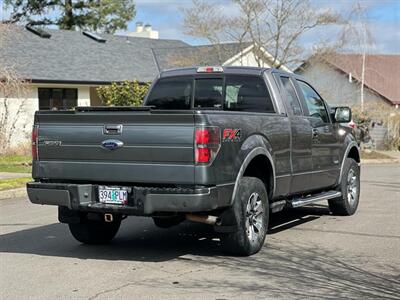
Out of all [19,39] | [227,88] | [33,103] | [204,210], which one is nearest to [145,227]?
[227,88]

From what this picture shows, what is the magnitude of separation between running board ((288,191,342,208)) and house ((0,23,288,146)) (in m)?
15.8

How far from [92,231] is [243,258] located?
77.7 inches

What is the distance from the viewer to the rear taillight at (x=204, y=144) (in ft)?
20.9

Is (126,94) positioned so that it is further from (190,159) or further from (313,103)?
(190,159)

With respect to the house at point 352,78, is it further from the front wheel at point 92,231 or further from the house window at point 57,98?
the front wheel at point 92,231

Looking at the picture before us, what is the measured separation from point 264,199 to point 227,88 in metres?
1.76

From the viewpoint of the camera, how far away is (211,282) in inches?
241

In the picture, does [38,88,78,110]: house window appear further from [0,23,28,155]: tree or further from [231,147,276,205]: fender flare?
[231,147,276,205]: fender flare

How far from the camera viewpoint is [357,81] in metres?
37.5

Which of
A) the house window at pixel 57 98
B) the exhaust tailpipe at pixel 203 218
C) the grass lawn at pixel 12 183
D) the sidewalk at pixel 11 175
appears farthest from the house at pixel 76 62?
the exhaust tailpipe at pixel 203 218

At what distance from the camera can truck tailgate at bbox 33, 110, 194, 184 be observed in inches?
254

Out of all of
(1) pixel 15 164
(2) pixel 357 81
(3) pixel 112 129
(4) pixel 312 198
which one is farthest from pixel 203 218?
(2) pixel 357 81

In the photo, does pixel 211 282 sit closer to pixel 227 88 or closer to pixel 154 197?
pixel 154 197

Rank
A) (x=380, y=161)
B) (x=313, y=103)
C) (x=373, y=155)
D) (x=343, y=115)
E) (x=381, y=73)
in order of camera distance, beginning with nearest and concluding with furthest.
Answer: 1. (x=313, y=103)
2. (x=343, y=115)
3. (x=380, y=161)
4. (x=373, y=155)
5. (x=381, y=73)
